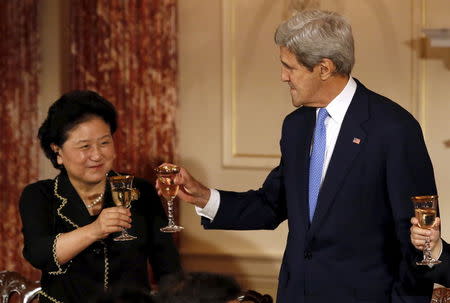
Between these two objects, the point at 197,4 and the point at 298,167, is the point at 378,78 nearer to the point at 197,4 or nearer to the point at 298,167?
the point at 197,4

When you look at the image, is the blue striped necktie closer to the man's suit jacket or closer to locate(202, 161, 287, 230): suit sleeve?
the man's suit jacket

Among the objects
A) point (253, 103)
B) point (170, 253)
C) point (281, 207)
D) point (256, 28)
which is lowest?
point (170, 253)

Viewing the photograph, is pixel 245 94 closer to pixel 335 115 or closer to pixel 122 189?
pixel 122 189

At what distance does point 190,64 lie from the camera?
4703 millimetres

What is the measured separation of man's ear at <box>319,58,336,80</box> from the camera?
2773 mm

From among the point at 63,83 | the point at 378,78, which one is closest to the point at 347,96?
the point at 378,78

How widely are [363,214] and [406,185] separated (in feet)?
0.52

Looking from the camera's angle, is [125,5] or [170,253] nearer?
[170,253]

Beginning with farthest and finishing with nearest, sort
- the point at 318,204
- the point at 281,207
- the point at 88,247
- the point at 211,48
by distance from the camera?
the point at 211,48, the point at 88,247, the point at 281,207, the point at 318,204

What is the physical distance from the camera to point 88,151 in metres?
3.41

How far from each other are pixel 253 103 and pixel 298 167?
68.6 inches

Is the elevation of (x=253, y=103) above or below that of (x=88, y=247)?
above

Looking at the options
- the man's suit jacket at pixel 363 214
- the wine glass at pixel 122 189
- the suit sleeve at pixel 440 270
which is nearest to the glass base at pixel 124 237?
the wine glass at pixel 122 189

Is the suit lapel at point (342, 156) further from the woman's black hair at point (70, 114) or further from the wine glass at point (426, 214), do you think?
the woman's black hair at point (70, 114)
